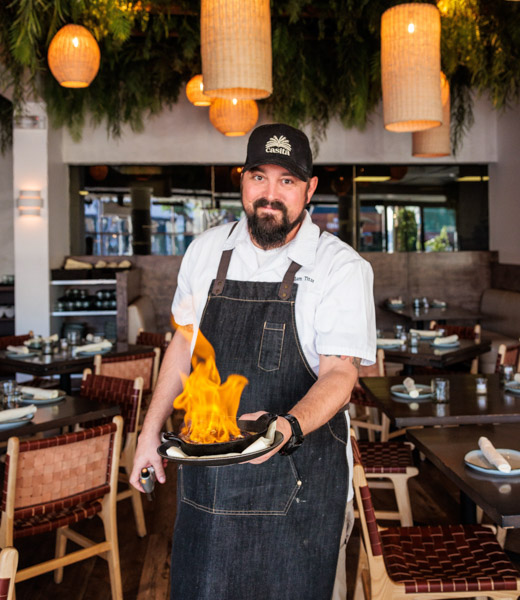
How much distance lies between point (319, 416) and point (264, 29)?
2.62m

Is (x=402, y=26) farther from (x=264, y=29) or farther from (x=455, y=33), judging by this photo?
(x=455, y=33)

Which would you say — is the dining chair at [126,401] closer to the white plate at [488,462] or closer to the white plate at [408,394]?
the white plate at [408,394]

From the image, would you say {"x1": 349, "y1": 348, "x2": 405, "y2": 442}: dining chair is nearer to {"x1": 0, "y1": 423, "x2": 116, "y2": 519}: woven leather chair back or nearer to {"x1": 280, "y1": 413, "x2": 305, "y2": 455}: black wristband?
{"x1": 0, "y1": 423, "x2": 116, "y2": 519}: woven leather chair back

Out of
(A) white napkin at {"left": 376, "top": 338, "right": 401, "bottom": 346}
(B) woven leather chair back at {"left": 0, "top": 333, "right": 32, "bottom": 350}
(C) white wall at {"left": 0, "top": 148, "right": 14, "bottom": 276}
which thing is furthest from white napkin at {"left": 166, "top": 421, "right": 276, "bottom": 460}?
(C) white wall at {"left": 0, "top": 148, "right": 14, "bottom": 276}

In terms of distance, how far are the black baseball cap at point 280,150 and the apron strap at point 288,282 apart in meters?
0.25

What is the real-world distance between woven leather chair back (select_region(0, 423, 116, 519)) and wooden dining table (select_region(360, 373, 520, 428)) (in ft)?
4.17

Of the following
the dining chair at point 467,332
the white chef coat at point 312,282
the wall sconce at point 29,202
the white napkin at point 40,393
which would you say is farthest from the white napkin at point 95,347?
the white chef coat at point 312,282

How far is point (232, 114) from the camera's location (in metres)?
6.13

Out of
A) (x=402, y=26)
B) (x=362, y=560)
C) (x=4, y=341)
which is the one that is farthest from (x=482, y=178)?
(x=362, y=560)

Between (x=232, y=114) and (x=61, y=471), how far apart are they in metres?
4.36

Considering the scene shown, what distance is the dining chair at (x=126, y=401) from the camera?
346 cm

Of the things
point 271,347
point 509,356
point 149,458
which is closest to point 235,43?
point 271,347

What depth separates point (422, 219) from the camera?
871 centimetres

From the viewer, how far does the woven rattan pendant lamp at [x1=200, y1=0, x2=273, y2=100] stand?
3.46 metres
